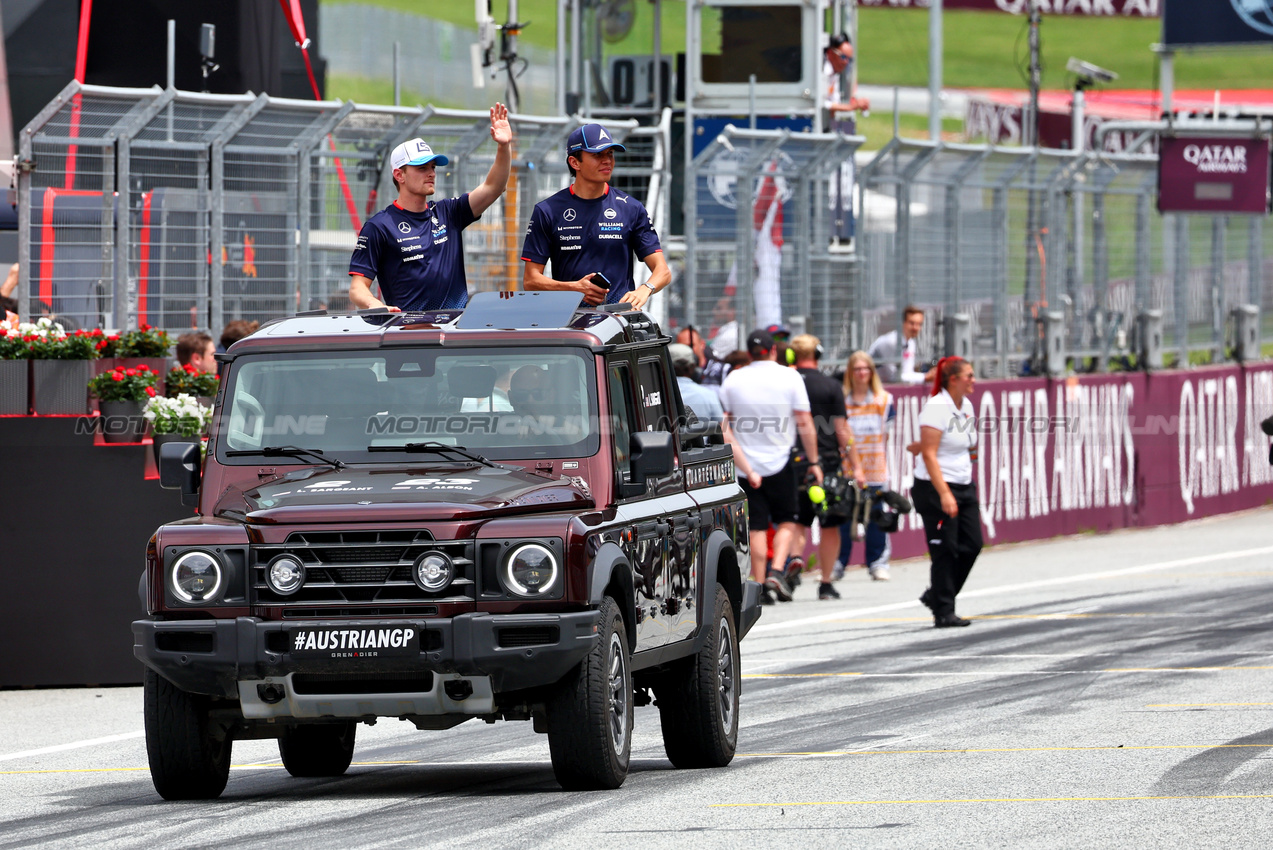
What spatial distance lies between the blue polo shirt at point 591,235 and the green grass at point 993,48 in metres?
61.2

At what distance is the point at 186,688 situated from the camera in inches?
322

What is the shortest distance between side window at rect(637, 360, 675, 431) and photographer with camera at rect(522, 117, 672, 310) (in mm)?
1194

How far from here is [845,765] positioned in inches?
371

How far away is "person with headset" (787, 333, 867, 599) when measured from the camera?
1753cm

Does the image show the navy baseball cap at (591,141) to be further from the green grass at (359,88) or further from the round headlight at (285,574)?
the green grass at (359,88)

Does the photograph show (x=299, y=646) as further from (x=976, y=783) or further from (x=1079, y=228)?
(x=1079, y=228)

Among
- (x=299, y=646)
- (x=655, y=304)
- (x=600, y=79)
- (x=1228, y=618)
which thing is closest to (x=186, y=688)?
(x=299, y=646)

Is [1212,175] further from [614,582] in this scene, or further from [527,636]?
[527,636]

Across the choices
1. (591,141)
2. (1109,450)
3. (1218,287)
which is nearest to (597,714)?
(591,141)

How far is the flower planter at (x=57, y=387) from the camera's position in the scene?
13117 millimetres

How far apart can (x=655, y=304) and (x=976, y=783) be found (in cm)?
1081

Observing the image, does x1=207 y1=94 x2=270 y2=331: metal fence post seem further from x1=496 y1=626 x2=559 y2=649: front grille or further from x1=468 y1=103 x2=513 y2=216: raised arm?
x1=496 y1=626 x2=559 y2=649: front grille

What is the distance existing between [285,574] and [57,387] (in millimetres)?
5480

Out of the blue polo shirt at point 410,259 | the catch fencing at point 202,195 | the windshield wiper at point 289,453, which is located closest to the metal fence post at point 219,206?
the catch fencing at point 202,195
